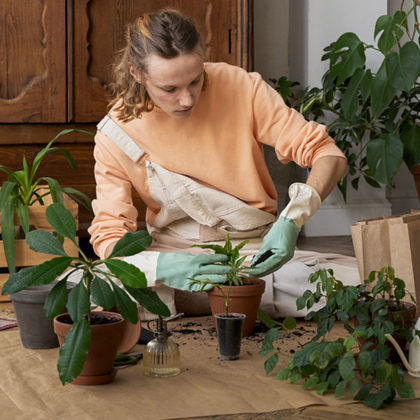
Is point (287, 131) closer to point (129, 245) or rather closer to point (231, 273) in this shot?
point (231, 273)

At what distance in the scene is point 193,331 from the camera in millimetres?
1813

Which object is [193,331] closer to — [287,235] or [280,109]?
[287,235]

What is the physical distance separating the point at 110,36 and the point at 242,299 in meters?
1.72

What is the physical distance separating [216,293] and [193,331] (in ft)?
0.60

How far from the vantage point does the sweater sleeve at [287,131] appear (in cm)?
195

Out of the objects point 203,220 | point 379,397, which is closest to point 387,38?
point 203,220

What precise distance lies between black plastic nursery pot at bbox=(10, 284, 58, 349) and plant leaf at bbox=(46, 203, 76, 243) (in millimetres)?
328

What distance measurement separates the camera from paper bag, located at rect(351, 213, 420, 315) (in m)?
1.65

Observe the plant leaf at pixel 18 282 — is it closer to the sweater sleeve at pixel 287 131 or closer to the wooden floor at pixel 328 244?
the sweater sleeve at pixel 287 131

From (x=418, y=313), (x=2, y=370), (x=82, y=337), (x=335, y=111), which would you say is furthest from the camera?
(x=335, y=111)

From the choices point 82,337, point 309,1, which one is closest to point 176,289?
point 82,337

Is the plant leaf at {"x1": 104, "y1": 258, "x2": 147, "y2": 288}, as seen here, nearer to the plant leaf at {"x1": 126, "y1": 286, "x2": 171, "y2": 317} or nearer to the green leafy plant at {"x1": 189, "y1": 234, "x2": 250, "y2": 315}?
the plant leaf at {"x1": 126, "y1": 286, "x2": 171, "y2": 317}

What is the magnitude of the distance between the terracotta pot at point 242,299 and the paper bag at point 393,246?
0.86 feet

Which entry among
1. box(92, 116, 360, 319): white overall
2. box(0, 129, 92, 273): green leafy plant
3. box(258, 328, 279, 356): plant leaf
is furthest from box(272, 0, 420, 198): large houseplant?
box(258, 328, 279, 356): plant leaf
